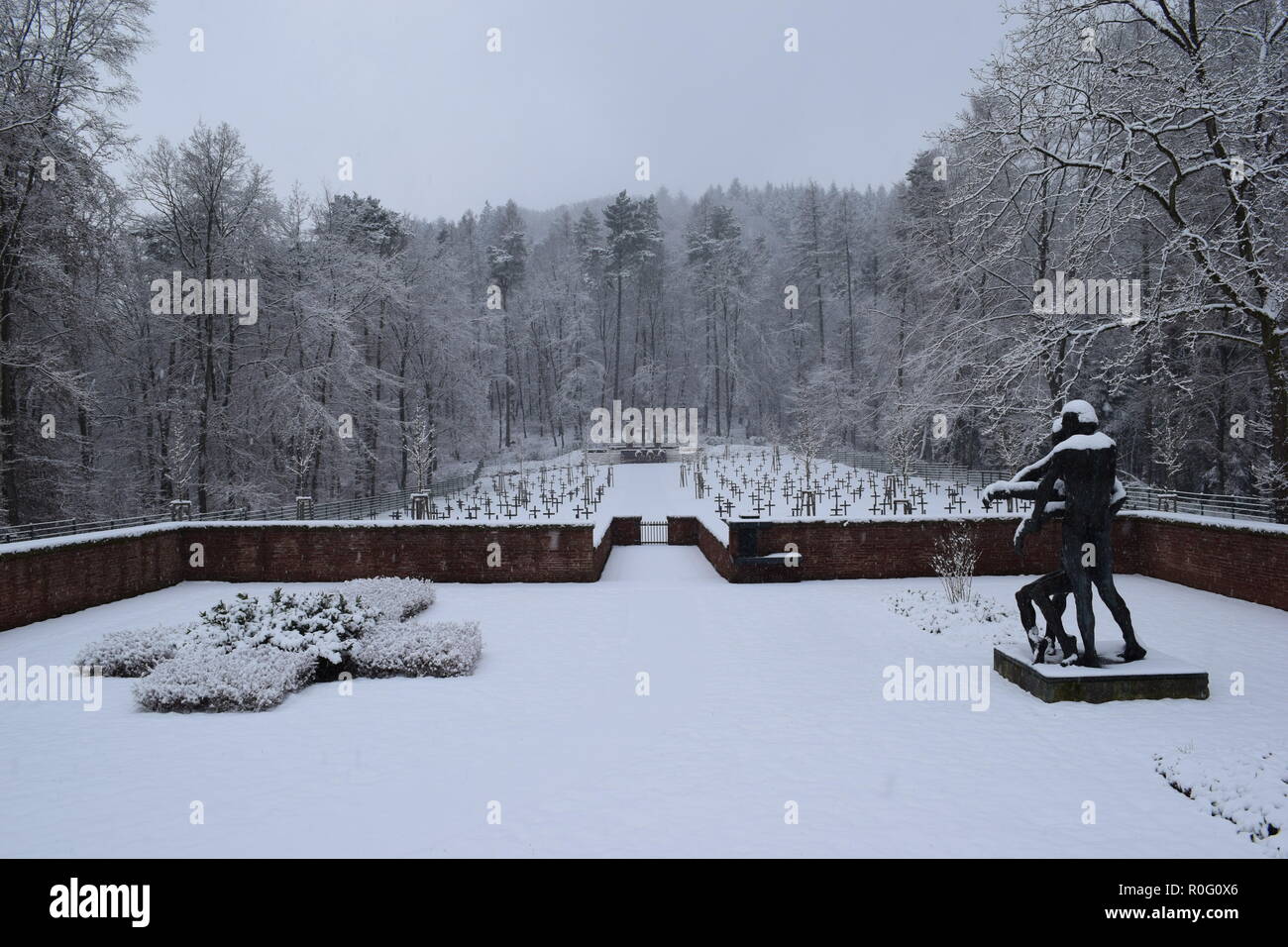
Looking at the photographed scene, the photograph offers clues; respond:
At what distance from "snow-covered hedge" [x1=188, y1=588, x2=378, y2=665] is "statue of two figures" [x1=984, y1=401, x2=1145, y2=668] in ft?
28.4

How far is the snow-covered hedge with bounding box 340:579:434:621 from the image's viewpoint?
38.8 feet

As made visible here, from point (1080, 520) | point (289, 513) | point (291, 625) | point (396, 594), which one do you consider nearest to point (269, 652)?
point (291, 625)

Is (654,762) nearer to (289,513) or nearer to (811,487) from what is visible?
(289,513)

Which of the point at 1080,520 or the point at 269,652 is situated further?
the point at 269,652

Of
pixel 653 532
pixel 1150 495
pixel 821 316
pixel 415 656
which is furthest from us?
pixel 821 316

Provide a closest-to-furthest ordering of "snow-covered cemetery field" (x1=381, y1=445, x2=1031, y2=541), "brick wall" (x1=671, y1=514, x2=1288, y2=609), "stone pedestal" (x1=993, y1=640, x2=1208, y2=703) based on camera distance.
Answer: "stone pedestal" (x1=993, y1=640, x2=1208, y2=703) → "brick wall" (x1=671, y1=514, x2=1288, y2=609) → "snow-covered cemetery field" (x1=381, y1=445, x2=1031, y2=541)

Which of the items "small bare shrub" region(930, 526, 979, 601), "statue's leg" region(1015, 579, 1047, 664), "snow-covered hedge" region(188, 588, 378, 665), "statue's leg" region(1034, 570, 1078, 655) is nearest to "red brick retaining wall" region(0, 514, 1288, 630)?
"small bare shrub" region(930, 526, 979, 601)

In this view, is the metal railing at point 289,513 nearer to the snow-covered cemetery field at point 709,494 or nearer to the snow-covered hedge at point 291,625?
the snow-covered cemetery field at point 709,494

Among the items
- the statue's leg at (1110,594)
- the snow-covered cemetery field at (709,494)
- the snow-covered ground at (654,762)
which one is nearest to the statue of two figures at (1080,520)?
the statue's leg at (1110,594)

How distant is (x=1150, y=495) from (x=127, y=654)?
25.8 meters

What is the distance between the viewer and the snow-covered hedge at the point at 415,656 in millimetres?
8914

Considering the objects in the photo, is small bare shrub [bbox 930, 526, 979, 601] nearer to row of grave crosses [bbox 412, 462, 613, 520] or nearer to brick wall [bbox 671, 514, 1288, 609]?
brick wall [bbox 671, 514, 1288, 609]

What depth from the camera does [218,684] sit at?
7727mm
